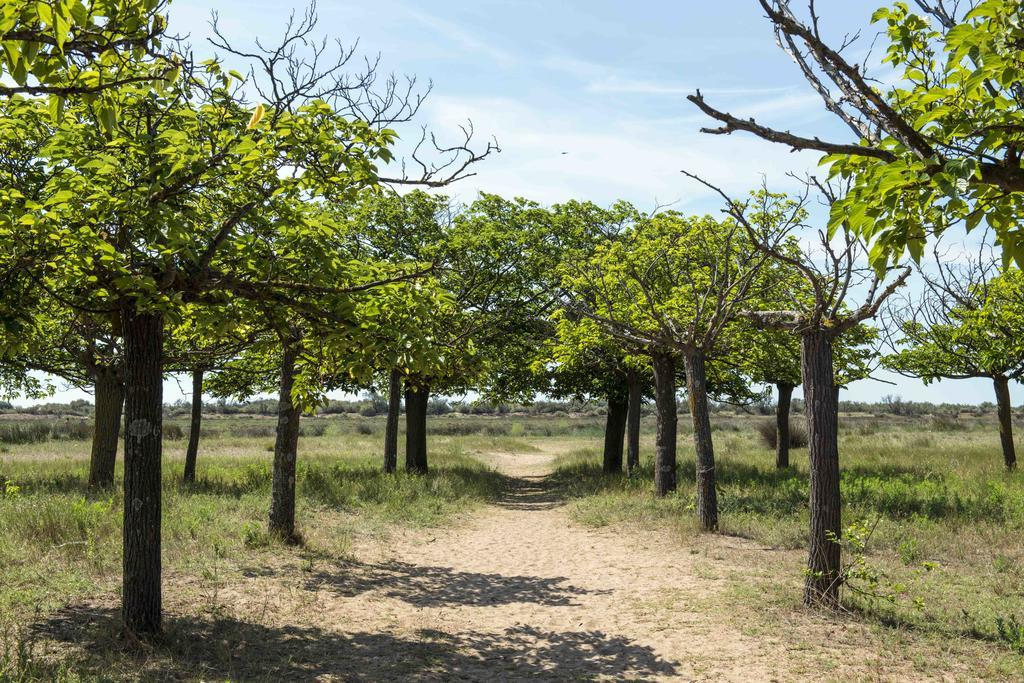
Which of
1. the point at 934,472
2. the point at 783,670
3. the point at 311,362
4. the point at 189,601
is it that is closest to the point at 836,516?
the point at 783,670

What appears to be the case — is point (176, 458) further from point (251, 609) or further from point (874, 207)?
point (874, 207)

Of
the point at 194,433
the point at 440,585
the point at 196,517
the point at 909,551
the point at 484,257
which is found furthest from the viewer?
the point at 484,257

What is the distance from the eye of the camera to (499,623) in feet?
29.0

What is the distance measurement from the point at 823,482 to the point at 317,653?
610cm

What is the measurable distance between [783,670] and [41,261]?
763cm

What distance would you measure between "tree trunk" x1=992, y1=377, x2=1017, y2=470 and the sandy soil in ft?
46.3

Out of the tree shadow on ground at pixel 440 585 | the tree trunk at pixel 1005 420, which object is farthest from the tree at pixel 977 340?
the tree shadow on ground at pixel 440 585

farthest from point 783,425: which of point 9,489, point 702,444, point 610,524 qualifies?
point 9,489

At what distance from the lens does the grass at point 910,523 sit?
8.24 meters

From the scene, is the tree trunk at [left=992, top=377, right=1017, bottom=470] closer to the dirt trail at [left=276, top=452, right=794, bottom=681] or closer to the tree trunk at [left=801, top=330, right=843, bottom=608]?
the dirt trail at [left=276, top=452, right=794, bottom=681]

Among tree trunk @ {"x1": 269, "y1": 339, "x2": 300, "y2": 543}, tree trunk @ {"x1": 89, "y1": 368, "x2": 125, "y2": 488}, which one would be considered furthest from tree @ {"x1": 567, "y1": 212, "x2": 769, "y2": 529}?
tree trunk @ {"x1": 89, "y1": 368, "x2": 125, "y2": 488}

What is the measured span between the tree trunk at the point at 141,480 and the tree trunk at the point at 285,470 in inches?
192

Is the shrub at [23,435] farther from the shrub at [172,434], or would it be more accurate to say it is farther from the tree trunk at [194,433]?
the tree trunk at [194,433]

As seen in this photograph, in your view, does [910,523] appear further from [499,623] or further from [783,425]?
[783,425]
